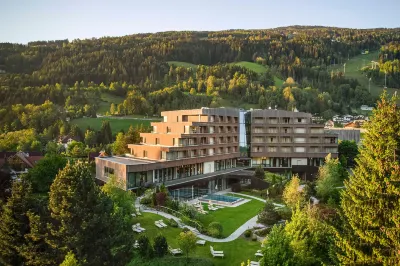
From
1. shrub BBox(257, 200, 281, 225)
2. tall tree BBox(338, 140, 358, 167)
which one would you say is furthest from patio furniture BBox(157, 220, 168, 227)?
tall tree BBox(338, 140, 358, 167)

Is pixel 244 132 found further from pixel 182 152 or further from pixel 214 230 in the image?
pixel 214 230

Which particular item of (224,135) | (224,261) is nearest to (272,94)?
(224,135)

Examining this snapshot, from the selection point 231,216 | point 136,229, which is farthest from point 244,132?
point 136,229

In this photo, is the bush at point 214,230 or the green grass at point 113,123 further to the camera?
the green grass at point 113,123

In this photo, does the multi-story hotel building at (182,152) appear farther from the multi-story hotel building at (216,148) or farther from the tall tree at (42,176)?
the tall tree at (42,176)

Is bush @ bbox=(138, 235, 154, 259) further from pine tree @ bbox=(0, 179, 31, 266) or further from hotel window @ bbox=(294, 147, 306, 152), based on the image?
hotel window @ bbox=(294, 147, 306, 152)

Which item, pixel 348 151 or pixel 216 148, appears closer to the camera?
pixel 216 148

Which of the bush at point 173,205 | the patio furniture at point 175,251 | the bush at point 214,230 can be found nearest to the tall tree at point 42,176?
the bush at point 173,205
